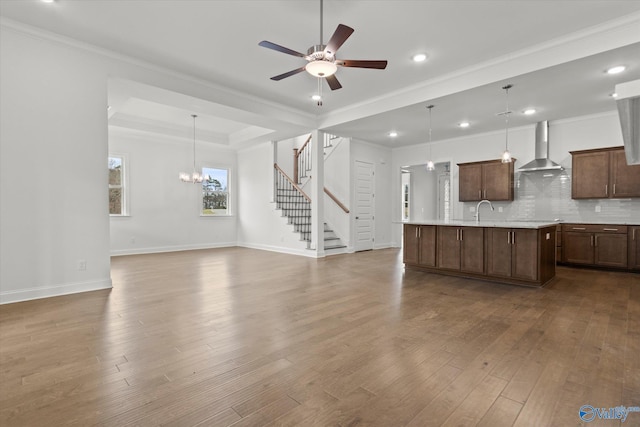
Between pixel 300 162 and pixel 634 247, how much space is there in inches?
309

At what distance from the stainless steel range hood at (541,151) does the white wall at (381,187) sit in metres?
3.65

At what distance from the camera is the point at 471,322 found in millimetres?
3107

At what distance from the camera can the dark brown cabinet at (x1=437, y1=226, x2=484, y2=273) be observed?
16.4 feet

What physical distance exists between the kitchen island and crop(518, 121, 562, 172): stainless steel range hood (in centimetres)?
209

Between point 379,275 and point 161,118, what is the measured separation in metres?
6.51

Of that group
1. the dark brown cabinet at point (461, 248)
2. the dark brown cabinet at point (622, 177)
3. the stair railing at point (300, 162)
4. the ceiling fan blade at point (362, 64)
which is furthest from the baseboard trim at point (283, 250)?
the dark brown cabinet at point (622, 177)

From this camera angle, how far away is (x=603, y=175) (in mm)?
5969

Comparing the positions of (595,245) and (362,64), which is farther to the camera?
(595,245)

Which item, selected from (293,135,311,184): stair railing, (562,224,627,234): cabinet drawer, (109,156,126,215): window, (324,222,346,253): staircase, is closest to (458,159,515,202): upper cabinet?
(562,224,627,234): cabinet drawer

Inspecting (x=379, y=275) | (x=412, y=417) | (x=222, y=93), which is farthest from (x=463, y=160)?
(x=412, y=417)

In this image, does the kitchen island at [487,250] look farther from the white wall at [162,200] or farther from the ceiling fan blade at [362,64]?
the white wall at [162,200]

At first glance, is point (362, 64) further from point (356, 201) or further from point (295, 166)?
point (295, 166)

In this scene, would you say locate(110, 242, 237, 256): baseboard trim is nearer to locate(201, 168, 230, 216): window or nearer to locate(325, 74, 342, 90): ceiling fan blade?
locate(201, 168, 230, 216): window

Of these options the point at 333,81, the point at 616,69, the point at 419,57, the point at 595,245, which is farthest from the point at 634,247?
the point at 333,81
